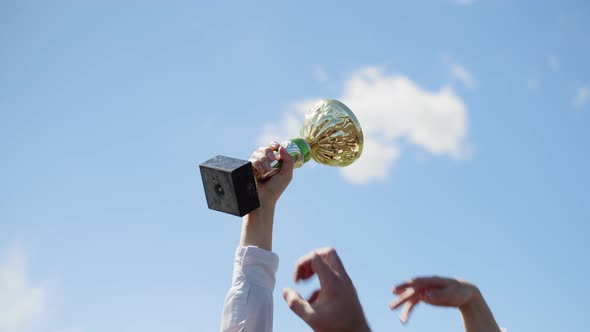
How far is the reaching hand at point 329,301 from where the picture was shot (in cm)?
141

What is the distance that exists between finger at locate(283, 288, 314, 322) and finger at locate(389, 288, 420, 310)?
1.33 ft

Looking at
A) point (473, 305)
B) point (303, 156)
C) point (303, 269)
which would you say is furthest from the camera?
point (303, 156)

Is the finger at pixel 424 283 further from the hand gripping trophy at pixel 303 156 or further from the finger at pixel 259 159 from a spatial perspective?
the finger at pixel 259 159

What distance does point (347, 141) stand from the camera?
3854mm

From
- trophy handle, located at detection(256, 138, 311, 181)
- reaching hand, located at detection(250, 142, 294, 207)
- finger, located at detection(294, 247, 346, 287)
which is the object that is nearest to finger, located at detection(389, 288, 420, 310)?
finger, located at detection(294, 247, 346, 287)

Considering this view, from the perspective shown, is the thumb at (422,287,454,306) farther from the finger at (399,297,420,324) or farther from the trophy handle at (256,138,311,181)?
the trophy handle at (256,138,311,181)

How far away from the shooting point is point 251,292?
266 cm

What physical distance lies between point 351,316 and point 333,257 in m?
0.18

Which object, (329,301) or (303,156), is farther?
(303,156)

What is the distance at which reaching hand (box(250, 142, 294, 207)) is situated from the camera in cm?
313

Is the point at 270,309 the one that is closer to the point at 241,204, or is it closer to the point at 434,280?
the point at 241,204

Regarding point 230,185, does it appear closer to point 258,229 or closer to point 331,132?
point 258,229

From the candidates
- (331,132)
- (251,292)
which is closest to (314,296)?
(251,292)

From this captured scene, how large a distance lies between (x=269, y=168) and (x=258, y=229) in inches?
14.8
